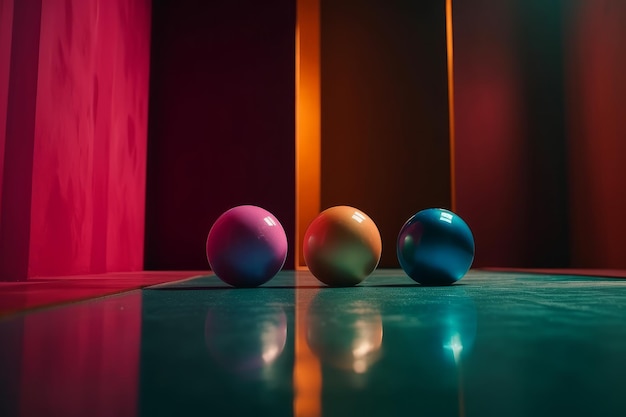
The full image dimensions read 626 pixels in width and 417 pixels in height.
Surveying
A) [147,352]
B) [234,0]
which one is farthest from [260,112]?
[147,352]

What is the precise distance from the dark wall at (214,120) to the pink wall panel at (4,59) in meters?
2.92

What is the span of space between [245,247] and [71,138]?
1.84 metres

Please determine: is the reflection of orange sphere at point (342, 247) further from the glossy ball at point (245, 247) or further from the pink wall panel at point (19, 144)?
the pink wall panel at point (19, 144)

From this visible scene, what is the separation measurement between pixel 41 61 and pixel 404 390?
325 cm

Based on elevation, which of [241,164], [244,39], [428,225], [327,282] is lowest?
[327,282]

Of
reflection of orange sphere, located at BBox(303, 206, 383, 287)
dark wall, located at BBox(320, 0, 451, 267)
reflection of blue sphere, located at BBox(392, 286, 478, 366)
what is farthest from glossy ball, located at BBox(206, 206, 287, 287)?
dark wall, located at BBox(320, 0, 451, 267)

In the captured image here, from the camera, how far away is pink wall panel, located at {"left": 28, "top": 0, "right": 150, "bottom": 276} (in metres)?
3.34

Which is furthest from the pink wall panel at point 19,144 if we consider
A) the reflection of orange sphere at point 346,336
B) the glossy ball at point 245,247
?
the reflection of orange sphere at point 346,336

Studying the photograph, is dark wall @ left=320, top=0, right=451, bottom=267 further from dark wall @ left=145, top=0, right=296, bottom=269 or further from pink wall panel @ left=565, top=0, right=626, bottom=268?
pink wall panel @ left=565, top=0, right=626, bottom=268

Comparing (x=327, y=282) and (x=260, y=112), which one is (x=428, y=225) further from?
(x=260, y=112)

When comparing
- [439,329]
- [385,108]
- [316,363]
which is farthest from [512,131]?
[316,363]

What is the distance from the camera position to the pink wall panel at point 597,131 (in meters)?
5.33

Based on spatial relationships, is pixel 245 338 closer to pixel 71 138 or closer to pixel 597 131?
pixel 71 138

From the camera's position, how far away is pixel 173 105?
19.9 feet
